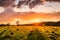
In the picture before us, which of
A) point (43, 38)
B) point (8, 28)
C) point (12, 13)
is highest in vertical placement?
point (12, 13)

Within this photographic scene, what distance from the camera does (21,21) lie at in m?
2.11

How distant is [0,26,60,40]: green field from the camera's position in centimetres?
204

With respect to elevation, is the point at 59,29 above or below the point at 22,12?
below

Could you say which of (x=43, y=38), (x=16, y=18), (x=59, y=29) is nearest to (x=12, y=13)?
(x=16, y=18)

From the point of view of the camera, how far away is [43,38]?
6.72 feet

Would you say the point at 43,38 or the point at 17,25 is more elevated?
the point at 17,25

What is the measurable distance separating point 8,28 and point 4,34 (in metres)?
0.09

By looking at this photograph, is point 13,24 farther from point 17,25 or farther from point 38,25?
point 38,25

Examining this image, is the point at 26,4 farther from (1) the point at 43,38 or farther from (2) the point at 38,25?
(1) the point at 43,38

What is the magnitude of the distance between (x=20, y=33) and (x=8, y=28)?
171mm

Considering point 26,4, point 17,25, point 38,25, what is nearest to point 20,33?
point 17,25

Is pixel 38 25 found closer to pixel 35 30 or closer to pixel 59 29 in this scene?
pixel 35 30

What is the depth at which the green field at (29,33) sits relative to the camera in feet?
6.71

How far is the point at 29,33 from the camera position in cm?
207
